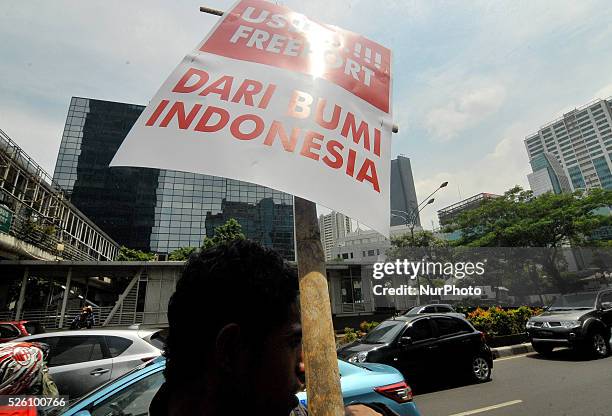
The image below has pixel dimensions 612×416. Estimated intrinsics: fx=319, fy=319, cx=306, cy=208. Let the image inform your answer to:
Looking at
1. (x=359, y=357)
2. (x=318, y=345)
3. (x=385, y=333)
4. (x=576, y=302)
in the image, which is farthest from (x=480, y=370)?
(x=318, y=345)

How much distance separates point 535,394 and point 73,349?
7981 mm

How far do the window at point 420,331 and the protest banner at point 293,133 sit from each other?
591 centimetres

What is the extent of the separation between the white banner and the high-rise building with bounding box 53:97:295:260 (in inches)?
2515

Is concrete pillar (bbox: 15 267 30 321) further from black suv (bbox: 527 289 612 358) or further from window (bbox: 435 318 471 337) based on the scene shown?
black suv (bbox: 527 289 612 358)

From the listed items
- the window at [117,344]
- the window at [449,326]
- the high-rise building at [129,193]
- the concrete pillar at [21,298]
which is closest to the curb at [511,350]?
the window at [449,326]

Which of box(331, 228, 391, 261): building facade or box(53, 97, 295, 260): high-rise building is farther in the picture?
box(331, 228, 391, 261): building facade

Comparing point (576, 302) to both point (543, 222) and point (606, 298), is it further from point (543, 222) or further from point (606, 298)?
point (543, 222)

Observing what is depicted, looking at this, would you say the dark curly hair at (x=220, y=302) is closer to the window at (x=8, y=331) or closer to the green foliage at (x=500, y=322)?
the window at (x=8, y=331)

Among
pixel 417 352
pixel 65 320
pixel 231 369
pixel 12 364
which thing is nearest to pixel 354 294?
pixel 417 352

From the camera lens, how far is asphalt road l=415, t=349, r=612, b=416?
4879 millimetres

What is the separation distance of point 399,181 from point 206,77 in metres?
171

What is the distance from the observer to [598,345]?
820cm

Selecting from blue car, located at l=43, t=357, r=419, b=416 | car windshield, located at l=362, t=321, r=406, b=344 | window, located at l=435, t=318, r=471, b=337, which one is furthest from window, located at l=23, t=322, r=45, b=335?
window, located at l=435, t=318, r=471, b=337

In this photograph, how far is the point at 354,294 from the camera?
2131cm
